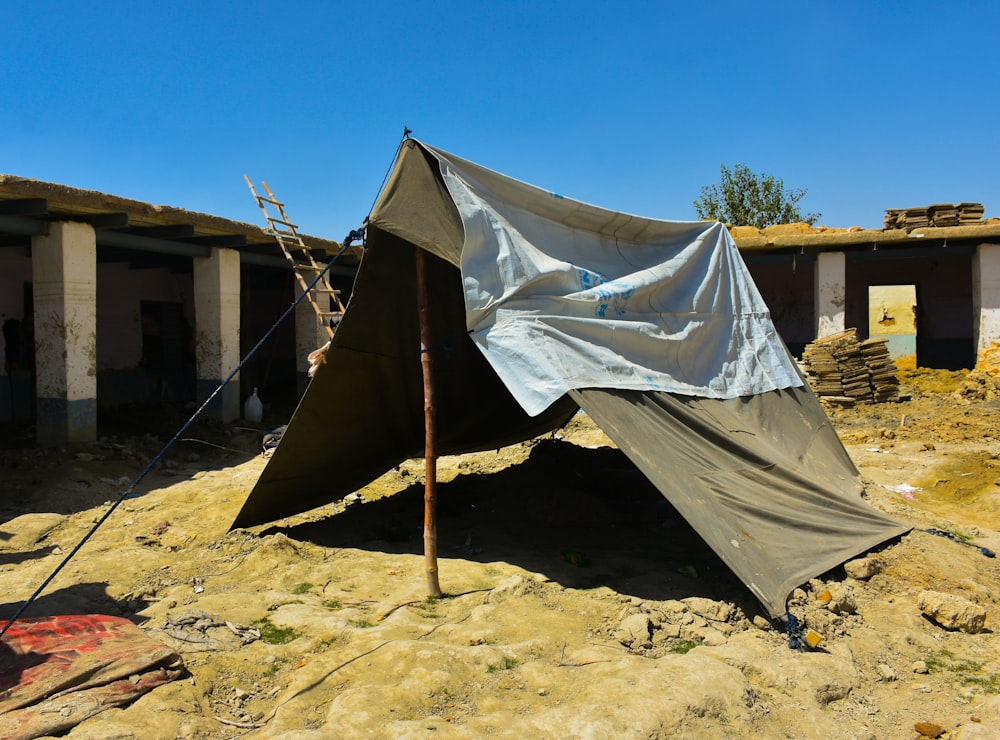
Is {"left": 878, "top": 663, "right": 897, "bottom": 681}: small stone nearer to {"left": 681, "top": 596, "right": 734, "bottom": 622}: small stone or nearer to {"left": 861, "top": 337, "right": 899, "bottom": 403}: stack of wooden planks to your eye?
{"left": 681, "top": 596, "right": 734, "bottom": 622}: small stone

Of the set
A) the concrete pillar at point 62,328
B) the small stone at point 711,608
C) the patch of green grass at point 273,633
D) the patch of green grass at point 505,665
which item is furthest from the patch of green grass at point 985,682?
the concrete pillar at point 62,328

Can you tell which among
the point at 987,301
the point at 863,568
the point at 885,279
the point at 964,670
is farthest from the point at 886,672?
the point at 885,279

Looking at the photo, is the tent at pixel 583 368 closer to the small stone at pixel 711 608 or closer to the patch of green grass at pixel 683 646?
the small stone at pixel 711 608

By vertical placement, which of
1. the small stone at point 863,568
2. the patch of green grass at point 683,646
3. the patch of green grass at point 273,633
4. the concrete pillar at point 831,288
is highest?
the concrete pillar at point 831,288

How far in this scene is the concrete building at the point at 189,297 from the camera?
7934 millimetres

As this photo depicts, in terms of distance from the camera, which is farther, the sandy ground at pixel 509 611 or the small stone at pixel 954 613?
the small stone at pixel 954 613

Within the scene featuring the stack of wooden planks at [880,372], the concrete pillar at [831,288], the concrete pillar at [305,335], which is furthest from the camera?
the concrete pillar at [831,288]

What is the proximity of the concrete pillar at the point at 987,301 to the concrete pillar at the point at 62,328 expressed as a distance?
553 inches

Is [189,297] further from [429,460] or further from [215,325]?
[429,460]

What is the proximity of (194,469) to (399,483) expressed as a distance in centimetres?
260

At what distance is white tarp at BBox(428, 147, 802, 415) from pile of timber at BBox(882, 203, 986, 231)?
29.0 ft

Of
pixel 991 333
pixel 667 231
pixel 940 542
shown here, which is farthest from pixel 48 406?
pixel 991 333

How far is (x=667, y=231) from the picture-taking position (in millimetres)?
5570

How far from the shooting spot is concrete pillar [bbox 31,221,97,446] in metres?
7.86
